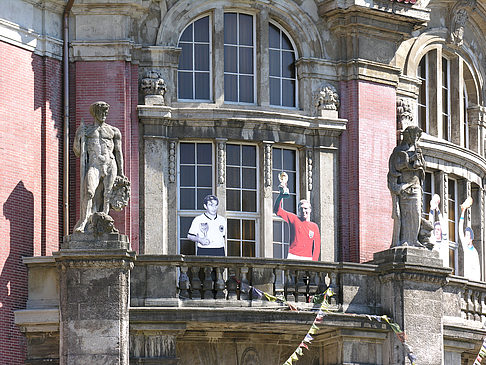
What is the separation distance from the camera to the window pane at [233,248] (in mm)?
37812

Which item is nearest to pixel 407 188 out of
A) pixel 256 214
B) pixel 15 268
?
pixel 256 214

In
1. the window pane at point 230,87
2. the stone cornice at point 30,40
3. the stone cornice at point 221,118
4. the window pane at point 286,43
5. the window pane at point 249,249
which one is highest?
the window pane at point 286,43

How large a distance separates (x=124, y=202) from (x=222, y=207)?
3.43 m

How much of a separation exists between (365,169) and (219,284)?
5691mm

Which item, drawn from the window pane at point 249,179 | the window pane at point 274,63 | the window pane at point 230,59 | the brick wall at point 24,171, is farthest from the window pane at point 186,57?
the brick wall at point 24,171

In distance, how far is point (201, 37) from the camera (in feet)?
126

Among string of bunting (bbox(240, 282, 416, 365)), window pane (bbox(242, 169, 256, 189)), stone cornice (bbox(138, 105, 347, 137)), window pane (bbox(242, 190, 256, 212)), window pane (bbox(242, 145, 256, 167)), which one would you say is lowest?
string of bunting (bbox(240, 282, 416, 365))

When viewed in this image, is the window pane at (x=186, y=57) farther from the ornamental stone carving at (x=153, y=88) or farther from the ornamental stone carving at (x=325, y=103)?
the ornamental stone carving at (x=325, y=103)

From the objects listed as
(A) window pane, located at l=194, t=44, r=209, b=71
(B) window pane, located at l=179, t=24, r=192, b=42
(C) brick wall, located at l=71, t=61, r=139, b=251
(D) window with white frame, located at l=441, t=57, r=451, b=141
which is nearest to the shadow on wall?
(C) brick wall, located at l=71, t=61, r=139, b=251

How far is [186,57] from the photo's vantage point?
126 ft

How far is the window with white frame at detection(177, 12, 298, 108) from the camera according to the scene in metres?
38.2

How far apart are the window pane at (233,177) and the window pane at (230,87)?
158cm

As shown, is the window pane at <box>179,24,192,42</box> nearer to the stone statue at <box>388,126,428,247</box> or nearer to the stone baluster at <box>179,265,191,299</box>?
the stone statue at <box>388,126,428,247</box>

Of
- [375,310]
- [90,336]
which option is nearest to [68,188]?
[90,336]
